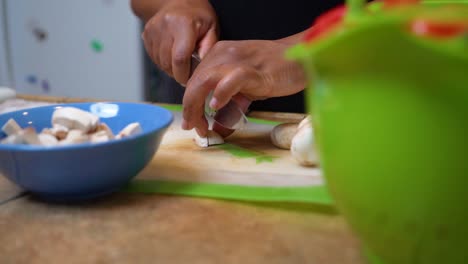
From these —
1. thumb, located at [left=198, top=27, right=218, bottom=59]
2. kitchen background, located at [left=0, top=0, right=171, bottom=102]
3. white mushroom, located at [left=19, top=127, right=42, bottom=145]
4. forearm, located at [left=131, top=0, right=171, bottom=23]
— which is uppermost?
forearm, located at [left=131, top=0, right=171, bottom=23]

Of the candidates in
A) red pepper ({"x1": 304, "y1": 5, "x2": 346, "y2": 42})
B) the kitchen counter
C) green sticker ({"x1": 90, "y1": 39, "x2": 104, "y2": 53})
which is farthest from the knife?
green sticker ({"x1": 90, "y1": 39, "x2": 104, "y2": 53})

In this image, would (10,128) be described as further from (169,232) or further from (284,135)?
(284,135)

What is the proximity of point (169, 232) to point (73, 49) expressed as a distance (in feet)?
5.92

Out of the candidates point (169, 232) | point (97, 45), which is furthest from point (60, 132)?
point (97, 45)

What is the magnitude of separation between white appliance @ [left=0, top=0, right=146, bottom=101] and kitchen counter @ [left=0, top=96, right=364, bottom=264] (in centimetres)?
151

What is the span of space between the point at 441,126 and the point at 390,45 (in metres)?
0.05

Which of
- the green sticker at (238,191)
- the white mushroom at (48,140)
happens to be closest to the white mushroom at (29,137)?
the white mushroom at (48,140)

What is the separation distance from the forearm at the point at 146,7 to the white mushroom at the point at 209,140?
504 mm

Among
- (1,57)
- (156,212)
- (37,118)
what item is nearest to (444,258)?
(156,212)

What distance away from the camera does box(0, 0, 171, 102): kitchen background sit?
1.95 metres

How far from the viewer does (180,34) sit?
890 millimetres

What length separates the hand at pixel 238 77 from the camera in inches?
26.7

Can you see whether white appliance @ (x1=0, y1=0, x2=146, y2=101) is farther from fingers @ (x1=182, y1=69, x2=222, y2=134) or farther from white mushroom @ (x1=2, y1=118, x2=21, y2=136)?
white mushroom @ (x1=2, y1=118, x2=21, y2=136)

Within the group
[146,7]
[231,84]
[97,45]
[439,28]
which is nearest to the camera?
[439,28]
